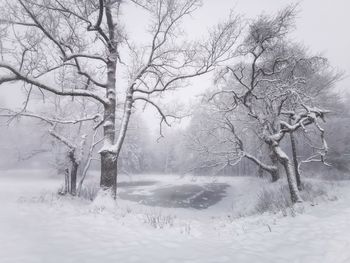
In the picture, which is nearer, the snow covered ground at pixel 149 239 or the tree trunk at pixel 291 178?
the snow covered ground at pixel 149 239

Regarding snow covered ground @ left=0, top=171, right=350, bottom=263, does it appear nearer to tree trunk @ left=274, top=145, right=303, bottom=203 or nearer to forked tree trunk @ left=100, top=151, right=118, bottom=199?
forked tree trunk @ left=100, top=151, right=118, bottom=199

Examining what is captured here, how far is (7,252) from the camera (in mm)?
3703

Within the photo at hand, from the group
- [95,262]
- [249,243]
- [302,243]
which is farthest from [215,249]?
[95,262]

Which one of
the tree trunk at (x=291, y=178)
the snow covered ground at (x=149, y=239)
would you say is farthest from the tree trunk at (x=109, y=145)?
the tree trunk at (x=291, y=178)

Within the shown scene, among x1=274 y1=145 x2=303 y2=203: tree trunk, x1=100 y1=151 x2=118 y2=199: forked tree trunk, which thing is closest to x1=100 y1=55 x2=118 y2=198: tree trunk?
x1=100 y1=151 x2=118 y2=199: forked tree trunk

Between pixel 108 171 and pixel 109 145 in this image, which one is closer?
pixel 108 171

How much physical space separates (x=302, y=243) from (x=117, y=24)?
32.4 feet

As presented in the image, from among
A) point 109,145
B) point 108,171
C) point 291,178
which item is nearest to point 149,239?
point 108,171

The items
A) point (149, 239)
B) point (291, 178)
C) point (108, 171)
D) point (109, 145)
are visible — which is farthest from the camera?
point (291, 178)

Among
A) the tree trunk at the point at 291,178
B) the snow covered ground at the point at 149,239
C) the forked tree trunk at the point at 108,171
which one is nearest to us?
the snow covered ground at the point at 149,239

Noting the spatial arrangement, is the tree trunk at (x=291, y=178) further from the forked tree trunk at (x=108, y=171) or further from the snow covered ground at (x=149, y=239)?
→ the forked tree trunk at (x=108, y=171)

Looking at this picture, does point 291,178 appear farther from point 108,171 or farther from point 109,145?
point 109,145

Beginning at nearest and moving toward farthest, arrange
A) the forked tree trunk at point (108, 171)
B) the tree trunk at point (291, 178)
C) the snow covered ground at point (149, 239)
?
the snow covered ground at point (149, 239)
the forked tree trunk at point (108, 171)
the tree trunk at point (291, 178)

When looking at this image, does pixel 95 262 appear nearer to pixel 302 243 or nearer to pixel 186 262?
pixel 186 262
